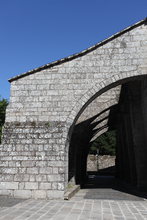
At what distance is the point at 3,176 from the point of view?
655 cm

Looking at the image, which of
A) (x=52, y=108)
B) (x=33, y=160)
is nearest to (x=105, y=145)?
(x=52, y=108)

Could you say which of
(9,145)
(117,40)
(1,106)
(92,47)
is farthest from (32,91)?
→ (1,106)

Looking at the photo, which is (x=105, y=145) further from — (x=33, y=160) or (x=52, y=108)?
(x=33, y=160)

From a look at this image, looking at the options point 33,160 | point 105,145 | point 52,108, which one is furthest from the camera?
point 105,145

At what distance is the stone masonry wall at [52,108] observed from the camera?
6445 millimetres

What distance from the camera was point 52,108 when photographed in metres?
7.02

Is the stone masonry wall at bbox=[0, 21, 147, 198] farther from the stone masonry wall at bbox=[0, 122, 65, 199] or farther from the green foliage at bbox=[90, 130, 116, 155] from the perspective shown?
the green foliage at bbox=[90, 130, 116, 155]

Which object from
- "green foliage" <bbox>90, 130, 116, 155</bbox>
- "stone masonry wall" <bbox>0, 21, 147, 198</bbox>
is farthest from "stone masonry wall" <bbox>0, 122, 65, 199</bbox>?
"green foliage" <bbox>90, 130, 116, 155</bbox>

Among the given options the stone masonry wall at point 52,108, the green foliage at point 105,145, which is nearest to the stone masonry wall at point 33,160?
the stone masonry wall at point 52,108

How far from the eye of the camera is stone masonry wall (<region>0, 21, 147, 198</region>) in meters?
6.45

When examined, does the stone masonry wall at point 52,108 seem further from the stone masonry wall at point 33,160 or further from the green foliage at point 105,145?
the green foliage at point 105,145

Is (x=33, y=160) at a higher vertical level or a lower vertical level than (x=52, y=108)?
lower

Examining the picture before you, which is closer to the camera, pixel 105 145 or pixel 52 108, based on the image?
pixel 52 108

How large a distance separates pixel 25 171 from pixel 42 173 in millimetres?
477
